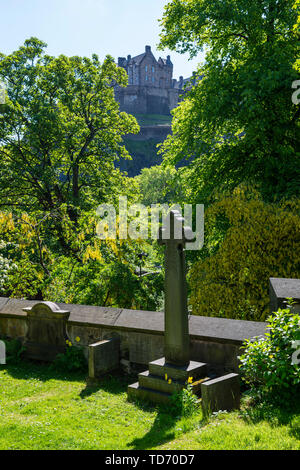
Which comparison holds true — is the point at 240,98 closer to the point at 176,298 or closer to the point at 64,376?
the point at 176,298

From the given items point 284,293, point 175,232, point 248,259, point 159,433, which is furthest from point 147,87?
point 159,433

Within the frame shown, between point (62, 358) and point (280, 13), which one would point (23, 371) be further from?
point (280, 13)

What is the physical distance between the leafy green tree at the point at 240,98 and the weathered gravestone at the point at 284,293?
533cm

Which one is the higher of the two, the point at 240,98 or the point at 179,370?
the point at 240,98

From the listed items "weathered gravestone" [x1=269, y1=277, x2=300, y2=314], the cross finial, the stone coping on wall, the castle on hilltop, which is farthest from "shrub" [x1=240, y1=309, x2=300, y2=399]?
the castle on hilltop

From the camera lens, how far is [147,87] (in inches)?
4281

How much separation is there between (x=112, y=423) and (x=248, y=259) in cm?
563

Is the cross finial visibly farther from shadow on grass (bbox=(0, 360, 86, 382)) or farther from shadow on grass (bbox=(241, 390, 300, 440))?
Result: shadow on grass (bbox=(0, 360, 86, 382))

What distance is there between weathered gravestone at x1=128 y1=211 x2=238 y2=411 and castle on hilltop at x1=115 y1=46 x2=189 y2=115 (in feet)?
344

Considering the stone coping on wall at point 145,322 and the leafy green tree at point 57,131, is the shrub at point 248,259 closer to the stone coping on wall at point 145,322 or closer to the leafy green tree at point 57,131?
the stone coping on wall at point 145,322

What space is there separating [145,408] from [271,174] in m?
8.58

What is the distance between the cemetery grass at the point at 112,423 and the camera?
3844 millimetres

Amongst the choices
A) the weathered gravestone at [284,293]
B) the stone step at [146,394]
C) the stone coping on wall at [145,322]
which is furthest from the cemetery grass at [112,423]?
the weathered gravestone at [284,293]

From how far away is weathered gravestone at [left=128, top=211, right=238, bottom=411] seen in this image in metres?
5.49
